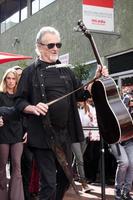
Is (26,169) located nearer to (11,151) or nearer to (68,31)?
(11,151)

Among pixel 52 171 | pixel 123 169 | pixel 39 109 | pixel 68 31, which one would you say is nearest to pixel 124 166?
pixel 123 169

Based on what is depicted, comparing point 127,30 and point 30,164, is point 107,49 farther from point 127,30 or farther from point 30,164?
point 30,164

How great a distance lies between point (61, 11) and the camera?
1546 centimetres

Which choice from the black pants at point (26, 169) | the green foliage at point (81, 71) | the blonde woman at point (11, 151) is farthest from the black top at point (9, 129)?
the green foliage at point (81, 71)

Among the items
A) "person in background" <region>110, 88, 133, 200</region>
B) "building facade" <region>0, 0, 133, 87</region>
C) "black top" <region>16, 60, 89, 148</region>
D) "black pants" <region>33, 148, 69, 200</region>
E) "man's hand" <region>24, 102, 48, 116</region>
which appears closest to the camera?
"man's hand" <region>24, 102, 48, 116</region>

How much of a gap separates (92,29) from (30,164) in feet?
15.3

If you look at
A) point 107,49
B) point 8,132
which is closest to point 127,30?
point 107,49

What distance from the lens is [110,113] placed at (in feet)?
15.0

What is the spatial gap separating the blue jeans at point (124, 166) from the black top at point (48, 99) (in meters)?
2.63

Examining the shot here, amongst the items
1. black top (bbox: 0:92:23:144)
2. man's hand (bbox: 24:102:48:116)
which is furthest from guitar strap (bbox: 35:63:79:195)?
black top (bbox: 0:92:23:144)

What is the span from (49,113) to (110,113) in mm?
589

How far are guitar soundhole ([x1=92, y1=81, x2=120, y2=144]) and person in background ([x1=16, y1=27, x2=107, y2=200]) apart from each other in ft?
0.60

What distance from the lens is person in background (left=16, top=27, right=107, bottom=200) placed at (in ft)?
14.4

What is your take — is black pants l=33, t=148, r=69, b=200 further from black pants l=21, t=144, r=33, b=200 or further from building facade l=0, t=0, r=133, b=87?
building facade l=0, t=0, r=133, b=87
